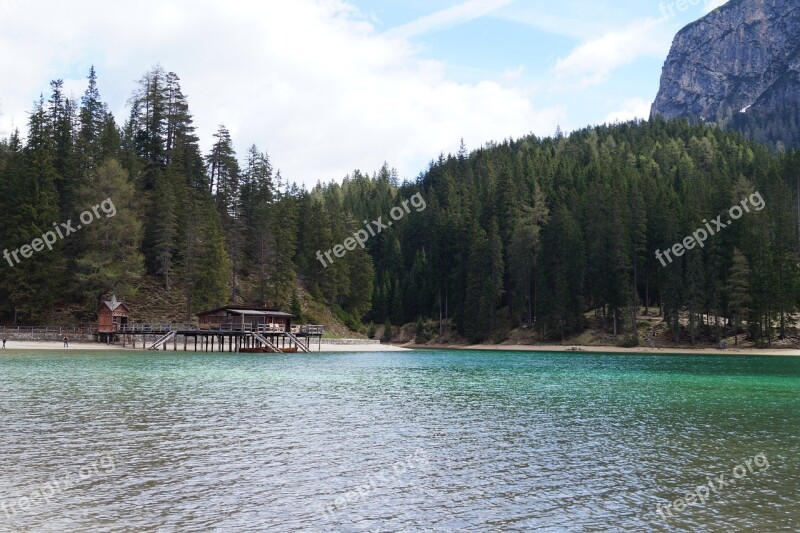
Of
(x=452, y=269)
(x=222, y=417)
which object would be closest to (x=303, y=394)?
(x=222, y=417)

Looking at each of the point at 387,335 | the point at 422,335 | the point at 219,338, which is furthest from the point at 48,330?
the point at 387,335

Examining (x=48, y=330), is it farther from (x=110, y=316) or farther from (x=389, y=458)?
(x=389, y=458)

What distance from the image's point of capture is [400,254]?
488 feet

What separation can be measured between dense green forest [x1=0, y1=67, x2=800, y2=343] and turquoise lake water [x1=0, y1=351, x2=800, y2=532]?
169ft

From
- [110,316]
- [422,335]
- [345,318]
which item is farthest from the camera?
[422,335]

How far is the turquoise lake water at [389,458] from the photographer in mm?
13312

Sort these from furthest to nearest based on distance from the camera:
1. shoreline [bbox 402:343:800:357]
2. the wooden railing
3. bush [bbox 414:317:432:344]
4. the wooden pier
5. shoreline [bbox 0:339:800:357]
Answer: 1. bush [bbox 414:317:432:344]
2. shoreline [bbox 402:343:800:357]
3. the wooden pier
4. the wooden railing
5. shoreline [bbox 0:339:800:357]

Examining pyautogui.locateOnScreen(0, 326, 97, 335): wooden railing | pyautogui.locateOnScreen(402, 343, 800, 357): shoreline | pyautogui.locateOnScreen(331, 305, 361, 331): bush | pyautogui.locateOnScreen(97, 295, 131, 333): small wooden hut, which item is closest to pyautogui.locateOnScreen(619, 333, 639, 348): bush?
pyautogui.locateOnScreen(402, 343, 800, 357): shoreline

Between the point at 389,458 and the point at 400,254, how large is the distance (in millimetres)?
129955

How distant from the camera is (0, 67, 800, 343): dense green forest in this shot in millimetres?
83562

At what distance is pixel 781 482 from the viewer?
16.4 meters

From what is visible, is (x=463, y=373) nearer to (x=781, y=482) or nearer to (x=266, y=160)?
(x=781, y=482)

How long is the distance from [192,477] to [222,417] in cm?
984

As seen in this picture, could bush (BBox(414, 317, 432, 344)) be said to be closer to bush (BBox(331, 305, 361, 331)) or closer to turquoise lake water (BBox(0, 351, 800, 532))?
bush (BBox(331, 305, 361, 331))
